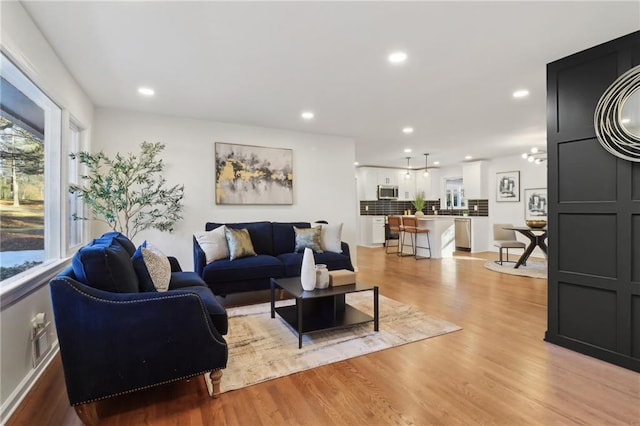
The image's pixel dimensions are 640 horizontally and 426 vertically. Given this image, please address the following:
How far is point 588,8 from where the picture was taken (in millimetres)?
2012

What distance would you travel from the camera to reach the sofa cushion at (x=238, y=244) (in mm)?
3854

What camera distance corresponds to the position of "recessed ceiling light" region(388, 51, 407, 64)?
2.60 meters

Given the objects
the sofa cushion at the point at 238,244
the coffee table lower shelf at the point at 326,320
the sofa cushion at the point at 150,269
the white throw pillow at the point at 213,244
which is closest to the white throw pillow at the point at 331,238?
the sofa cushion at the point at 238,244

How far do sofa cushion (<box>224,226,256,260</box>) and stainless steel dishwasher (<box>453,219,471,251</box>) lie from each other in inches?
235

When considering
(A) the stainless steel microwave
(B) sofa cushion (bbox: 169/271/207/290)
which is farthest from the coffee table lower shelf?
(A) the stainless steel microwave

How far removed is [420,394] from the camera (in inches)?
74.5

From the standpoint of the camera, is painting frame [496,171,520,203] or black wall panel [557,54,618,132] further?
painting frame [496,171,520,203]

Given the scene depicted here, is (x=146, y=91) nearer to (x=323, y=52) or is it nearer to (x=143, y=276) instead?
(x=323, y=52)

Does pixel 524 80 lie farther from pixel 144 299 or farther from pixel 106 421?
pixel 106 421

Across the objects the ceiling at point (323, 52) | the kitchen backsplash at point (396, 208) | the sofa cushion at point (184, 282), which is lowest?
the sofa cushion at point (184, 282)

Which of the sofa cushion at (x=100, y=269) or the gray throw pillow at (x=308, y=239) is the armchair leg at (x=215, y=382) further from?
the gray throw pillow at (x=308, y=239)

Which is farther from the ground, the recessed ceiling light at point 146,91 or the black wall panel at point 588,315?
the recessed ceiling light at point 146,91

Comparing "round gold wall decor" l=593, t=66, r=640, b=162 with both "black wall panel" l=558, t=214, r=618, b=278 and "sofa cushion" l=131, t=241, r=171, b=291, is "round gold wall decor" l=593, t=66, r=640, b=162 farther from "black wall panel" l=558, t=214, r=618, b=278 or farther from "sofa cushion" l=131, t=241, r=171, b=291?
"sofa cushion" l=131, t=241, r=171, b=291

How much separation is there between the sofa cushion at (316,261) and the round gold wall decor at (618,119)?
112 inches
